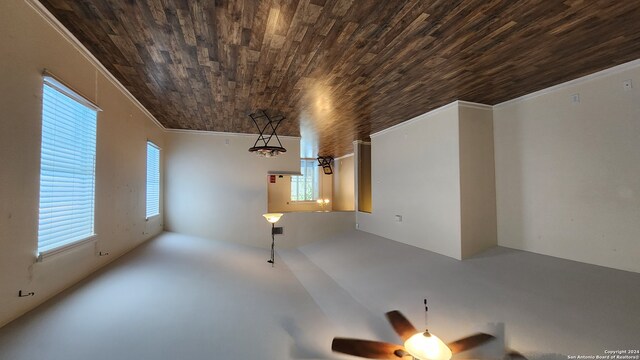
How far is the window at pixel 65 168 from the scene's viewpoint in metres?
2.37

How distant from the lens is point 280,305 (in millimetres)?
3213

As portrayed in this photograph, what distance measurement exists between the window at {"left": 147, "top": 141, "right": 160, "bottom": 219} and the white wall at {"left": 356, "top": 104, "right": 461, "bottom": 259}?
5.32 m

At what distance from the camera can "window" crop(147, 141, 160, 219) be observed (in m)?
5.56

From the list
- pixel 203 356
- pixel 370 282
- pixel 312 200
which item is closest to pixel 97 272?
pixel 203 356

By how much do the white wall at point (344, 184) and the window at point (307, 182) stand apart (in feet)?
3.06

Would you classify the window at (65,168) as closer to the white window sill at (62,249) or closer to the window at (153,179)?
the white window sill at (62,249)

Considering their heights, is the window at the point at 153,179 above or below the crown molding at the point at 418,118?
below

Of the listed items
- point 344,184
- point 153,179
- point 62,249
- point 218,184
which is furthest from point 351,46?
→ point 344,184

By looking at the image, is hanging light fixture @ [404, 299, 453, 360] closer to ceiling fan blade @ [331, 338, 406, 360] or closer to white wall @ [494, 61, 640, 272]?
ceiling fan blade @ [331, 338, 406, 360]

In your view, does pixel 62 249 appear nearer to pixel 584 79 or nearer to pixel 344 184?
pixel 584 79

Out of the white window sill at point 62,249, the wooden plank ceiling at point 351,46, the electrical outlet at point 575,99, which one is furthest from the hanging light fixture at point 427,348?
the electrical outlet at point 575,99

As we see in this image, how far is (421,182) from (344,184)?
6.38 meters

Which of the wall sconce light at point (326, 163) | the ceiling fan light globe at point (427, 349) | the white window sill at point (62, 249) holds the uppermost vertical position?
the wall sconce light at point (326, 163)

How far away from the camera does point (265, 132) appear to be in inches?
284
